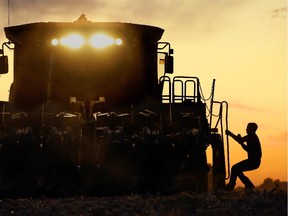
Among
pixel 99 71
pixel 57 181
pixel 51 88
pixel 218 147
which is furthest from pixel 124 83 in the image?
pixel 57 181

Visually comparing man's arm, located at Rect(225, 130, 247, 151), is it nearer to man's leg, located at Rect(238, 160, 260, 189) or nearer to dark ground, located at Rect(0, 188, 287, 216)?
man's leg, located at Rect(238, 160, 260, 189)

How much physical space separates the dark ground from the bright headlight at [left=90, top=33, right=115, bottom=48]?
640cm

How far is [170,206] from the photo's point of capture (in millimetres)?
9062

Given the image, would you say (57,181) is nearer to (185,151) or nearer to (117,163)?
(117,163)

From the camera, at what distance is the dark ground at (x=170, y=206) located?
8453 millimetres

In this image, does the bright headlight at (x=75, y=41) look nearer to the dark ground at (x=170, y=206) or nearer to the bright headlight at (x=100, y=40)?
the bright headlight at (x=100, y=40)

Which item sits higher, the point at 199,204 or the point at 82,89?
the point at 82,89

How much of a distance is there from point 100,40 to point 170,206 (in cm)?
775

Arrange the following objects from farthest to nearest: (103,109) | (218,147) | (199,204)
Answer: (103,109) → (218,147) → (199,204)

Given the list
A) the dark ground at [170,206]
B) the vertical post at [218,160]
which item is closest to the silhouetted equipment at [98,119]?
the vertical post at [218,160]

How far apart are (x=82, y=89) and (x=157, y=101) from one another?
182 centimetres

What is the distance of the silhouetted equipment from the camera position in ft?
42.3

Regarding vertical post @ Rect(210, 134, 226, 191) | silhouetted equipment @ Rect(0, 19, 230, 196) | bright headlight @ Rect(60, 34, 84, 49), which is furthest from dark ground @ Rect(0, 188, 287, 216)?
bright headlight @ Rect(60, 34, 84, 49)

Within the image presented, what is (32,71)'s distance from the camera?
16672mm
